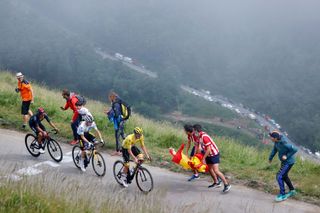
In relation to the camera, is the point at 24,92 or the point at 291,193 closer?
the point at 291,193

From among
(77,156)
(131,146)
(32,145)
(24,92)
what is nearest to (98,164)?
(77,156)

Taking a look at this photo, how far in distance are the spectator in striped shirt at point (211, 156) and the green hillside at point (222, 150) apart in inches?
38.2

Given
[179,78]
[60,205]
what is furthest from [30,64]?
[60,205]

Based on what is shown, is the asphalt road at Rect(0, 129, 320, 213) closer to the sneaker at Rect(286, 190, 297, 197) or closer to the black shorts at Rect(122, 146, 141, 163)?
the sneaker at Rect(286, 190, 297, 197)

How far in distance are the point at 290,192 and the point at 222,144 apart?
467 centimetres

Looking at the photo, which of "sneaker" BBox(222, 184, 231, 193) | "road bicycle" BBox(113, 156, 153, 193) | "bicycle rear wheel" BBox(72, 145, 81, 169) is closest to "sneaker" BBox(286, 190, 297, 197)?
"sneaker" BBox(222, 184, 231, 193)

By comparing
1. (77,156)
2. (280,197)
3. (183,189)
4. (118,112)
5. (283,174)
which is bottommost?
(183,189)

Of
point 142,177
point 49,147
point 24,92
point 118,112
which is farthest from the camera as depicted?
point 24,92

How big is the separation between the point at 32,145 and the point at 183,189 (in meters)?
4.60

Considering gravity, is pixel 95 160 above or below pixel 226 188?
above

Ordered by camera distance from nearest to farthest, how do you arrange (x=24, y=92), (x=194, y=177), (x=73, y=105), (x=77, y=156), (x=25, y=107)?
(x=194, y=177) → (x=77, y=156) → (x=73, y=105) → (x=24, y=92) → (x=25, y=107)

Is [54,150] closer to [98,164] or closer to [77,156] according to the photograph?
[77,156]

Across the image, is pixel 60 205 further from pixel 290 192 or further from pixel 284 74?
pixel 284 74

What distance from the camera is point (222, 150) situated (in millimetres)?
13492
